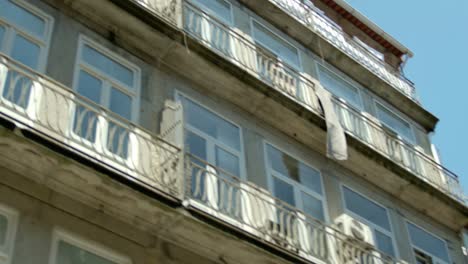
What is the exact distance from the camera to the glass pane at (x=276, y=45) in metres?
15.1

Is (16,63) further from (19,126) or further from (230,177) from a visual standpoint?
(230,177)

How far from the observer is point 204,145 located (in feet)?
38.2

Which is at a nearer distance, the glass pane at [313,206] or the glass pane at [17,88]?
the glass pane at [17,88]

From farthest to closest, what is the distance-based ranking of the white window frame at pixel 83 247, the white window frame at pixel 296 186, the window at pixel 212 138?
the white window frame at pixel 296 186 → the window at pixel 212 138 → the white window frame at pixel 83 247

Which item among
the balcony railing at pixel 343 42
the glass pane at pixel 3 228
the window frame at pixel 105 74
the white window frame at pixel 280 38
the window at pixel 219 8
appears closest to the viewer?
the glass pane at pixel 3 228

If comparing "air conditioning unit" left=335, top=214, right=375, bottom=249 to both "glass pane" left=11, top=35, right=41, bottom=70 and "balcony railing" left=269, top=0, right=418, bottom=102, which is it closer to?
"balcony railing" left=269, top=0, right=418, bottom=102

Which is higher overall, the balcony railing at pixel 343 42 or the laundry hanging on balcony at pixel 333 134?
the balcony railing at pixel 343 42

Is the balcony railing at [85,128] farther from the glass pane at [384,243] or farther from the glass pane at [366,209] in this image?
the glass pane at [384,243]

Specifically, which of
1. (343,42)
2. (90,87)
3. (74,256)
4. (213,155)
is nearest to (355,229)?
(213,155)

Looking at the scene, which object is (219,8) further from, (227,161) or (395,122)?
(395,122)

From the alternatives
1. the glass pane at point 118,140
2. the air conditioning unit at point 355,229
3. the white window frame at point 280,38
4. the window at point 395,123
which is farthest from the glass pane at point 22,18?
the window at point 395,123

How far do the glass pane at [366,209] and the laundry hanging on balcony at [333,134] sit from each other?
0.87m

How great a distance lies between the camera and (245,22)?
14.9 meters

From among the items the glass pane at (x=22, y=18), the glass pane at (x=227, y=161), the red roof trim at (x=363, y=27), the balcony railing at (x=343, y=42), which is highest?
the red roof trim at (x=363, y=27)
